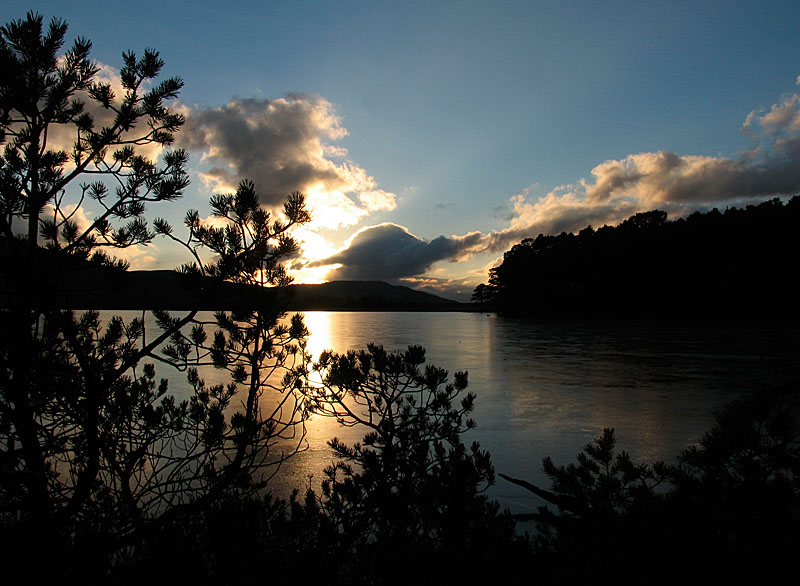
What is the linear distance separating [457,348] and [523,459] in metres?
13.5

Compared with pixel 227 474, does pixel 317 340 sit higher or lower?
lower

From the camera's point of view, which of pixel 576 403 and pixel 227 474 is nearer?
pixel 227 474

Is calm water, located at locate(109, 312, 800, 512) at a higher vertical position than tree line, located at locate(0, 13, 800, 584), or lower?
lower

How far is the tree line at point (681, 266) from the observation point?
43719 millimetres

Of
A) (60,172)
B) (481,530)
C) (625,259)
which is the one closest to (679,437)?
(481,530)

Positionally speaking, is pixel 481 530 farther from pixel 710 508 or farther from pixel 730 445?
pixel 730 445

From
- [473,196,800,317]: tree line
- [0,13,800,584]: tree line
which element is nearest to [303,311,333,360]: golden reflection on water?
[0,13,800,584]: tree line

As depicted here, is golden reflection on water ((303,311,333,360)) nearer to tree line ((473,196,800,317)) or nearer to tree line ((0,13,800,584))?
tree line ((0,13,800,584))

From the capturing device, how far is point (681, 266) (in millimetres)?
49656

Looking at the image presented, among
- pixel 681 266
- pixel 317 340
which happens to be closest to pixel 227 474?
pixel 317 340

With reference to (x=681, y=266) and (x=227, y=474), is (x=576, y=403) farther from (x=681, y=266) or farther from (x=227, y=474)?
(x=681, y=266)

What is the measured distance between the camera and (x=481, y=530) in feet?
8.05

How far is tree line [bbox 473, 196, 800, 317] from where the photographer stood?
143 ft

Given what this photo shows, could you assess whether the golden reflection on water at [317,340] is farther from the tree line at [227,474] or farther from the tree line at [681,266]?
the tree line at [681,266]
